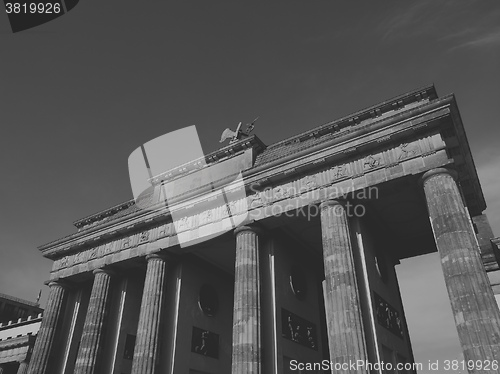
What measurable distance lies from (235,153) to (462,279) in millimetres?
13986

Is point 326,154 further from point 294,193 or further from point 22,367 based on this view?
point 22,367

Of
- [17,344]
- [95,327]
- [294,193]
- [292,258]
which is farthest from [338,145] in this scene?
[17,344]

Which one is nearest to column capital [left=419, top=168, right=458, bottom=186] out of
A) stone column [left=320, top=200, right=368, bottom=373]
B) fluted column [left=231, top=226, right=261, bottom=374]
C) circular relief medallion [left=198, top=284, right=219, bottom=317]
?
stone column [left=320, top=200, right=368, bottom=373]

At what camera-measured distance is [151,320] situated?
20.3 metres

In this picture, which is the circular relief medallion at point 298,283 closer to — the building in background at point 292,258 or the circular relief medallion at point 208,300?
the building in background at point 292,258

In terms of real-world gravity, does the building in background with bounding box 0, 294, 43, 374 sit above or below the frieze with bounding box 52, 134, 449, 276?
below

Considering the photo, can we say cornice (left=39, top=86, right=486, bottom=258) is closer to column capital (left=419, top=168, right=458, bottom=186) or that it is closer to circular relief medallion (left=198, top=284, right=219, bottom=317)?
column capital (left=419, top=168, right=458, bottom=186)

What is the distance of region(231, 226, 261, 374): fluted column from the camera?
16.3 meters

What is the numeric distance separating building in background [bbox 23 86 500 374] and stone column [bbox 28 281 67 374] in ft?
0.25

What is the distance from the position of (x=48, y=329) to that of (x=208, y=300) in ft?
32.6

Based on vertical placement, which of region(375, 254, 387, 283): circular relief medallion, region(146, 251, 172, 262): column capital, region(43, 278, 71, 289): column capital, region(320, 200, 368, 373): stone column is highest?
region(43, 278, 71, 289): column capital

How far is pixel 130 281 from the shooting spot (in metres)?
25.2

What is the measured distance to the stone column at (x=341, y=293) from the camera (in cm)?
1447

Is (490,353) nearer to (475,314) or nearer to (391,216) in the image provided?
(475,314)
